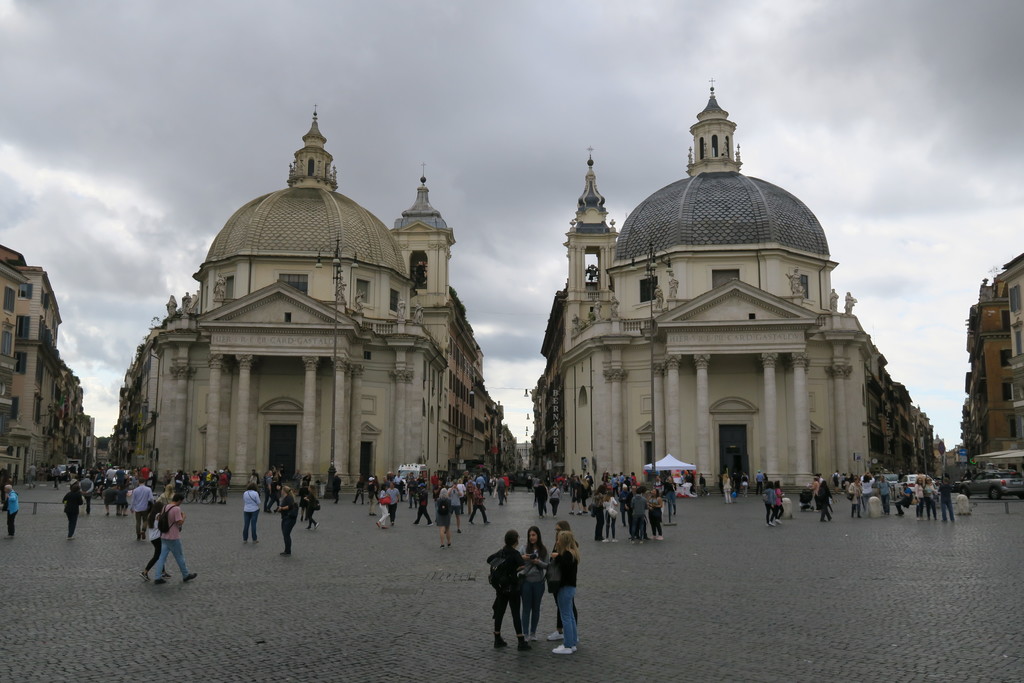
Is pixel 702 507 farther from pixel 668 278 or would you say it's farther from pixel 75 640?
pixel 75 640

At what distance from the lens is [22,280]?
→ 192ft

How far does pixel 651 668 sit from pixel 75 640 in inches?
261

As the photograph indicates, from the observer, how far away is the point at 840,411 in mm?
54125

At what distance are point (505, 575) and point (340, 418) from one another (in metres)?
44.1

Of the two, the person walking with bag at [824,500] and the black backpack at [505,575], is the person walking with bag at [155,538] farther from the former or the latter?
the person walking with bag at [824,500]

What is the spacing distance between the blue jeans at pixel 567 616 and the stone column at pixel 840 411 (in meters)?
46.8

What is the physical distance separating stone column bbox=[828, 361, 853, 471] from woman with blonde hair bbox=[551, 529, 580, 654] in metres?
46.6

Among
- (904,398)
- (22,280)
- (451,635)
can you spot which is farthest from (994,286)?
(451,635)

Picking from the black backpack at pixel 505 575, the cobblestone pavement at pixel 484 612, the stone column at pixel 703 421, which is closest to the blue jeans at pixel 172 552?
the cobblestone pavement at pixel 484 612

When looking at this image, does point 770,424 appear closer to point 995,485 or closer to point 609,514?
point 995,485

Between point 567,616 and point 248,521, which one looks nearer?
point 567,616

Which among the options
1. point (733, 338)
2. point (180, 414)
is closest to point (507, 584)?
point (733, 338)

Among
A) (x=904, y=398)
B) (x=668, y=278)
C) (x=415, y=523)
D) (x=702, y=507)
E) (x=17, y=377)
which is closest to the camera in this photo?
(x=415, y=523)

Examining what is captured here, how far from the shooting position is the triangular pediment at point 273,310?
53.2 meters
